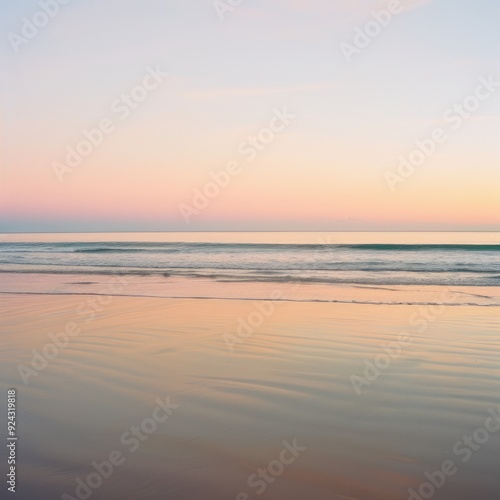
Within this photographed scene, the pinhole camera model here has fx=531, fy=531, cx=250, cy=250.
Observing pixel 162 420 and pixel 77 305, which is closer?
pixel 162 420

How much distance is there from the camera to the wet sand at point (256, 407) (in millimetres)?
4086

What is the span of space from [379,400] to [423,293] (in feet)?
39.7

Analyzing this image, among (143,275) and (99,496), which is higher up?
(143,275)

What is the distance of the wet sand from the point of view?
13.4ft

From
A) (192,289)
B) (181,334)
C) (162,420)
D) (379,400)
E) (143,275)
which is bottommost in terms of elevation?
(162,420)

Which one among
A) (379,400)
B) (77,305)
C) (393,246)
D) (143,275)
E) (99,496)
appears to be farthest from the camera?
(393,246)

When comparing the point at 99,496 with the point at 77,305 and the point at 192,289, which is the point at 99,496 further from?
the point at 192,289

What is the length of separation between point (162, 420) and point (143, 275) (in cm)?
2070

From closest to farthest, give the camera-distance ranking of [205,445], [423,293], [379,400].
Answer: [205,445]
[379,400]
[423,293]

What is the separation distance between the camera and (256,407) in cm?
570

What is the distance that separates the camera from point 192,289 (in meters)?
18.4

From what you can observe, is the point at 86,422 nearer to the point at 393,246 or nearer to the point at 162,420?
the point at 162,420

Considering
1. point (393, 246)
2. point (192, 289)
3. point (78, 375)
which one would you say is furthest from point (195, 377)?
point (393, 246)

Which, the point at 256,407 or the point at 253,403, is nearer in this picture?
the point at 256,407
